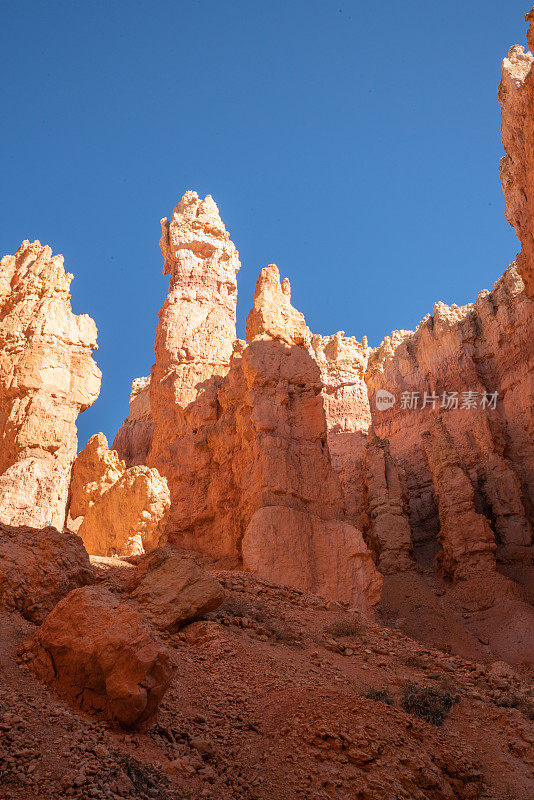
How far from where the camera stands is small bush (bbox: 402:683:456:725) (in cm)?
709

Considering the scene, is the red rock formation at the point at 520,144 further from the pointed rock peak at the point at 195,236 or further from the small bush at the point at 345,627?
the pointed rock peak at the point at 195,236

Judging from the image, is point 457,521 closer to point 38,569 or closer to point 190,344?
point 190,344

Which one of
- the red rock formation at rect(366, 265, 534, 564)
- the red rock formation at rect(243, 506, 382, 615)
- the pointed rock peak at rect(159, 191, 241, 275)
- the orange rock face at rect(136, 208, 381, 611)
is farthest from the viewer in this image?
the red rock formation at rect(366, 265, 534, 564)

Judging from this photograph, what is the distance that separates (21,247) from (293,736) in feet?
67.7

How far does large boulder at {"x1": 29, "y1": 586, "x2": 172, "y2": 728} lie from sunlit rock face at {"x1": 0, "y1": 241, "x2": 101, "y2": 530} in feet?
33.6

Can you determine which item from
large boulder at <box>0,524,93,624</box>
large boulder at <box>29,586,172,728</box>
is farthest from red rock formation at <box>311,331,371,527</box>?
large boulder at <box>29,586,172,728</box>

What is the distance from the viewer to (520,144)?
18.2 m

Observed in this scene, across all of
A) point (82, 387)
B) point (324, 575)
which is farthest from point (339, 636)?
point (82, 387)

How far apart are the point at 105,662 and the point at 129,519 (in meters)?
11.7

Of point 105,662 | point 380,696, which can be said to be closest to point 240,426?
A: point 380,696

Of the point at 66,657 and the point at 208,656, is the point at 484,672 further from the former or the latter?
the point at 66,657

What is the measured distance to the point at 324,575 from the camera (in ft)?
56.7

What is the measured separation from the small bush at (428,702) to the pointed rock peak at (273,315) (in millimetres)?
15756

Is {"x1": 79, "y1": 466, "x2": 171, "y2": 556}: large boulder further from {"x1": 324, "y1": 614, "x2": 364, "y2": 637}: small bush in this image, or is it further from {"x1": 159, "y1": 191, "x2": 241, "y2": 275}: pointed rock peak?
{"x1": 159, "y1": 191, "x2": 241, "y2": 275}: pointed rock peak
